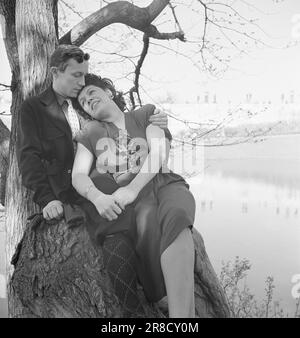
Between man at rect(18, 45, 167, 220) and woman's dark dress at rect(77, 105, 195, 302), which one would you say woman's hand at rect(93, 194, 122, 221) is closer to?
woman's dark dress at rect(77, 105, 195, 302)

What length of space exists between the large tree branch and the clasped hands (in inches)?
23.9

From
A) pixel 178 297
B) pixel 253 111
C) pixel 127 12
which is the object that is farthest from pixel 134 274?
pixel 127 12

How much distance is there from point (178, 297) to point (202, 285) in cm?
20

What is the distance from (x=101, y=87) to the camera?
61.7 inches

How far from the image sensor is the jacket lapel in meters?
1.58

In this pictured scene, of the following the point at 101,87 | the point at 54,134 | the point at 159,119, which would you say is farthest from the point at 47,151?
the point at 159,119

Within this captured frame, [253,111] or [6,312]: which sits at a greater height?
[253,111]

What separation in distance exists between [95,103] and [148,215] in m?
0.41

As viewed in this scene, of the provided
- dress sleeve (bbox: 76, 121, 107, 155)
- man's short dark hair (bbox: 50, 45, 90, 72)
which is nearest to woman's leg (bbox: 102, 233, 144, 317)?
dress sleeve (bbox: 76, 121, 107, 155)

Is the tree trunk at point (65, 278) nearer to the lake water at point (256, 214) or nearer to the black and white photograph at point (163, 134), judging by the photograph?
the black and white photograph at point (163, 134)

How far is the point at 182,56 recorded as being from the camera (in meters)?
1.72

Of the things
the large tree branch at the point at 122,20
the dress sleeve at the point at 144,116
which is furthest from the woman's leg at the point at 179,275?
the large tree branch at the point at 122,20
